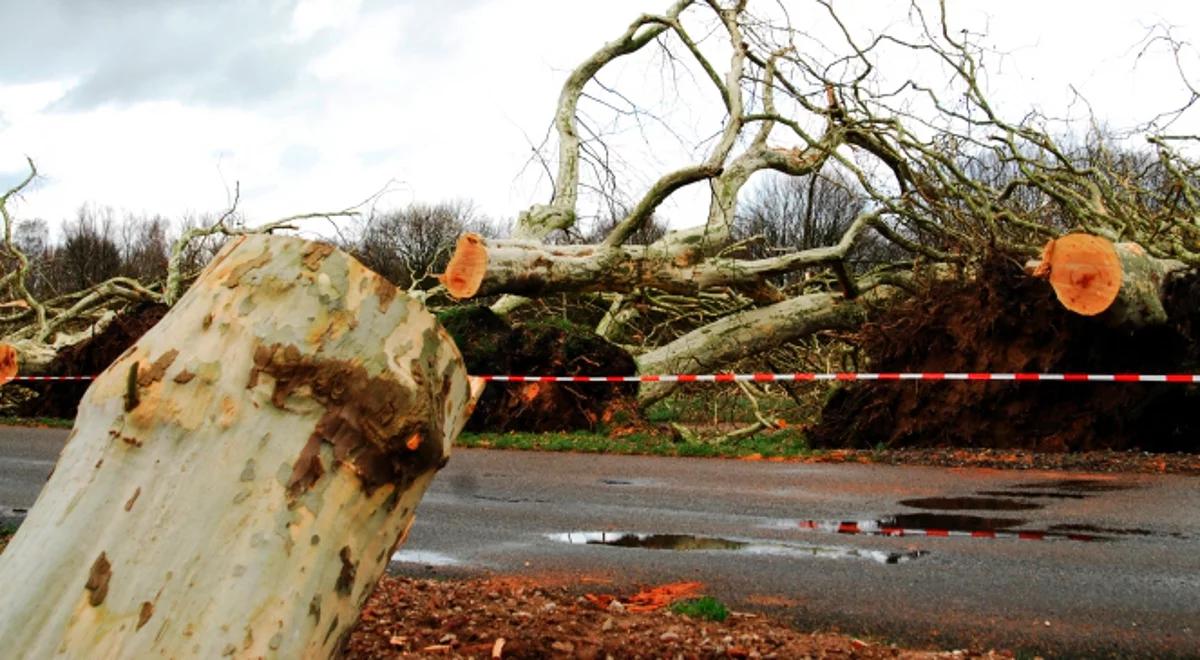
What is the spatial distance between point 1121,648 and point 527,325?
977cm

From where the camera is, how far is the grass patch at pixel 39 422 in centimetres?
1483

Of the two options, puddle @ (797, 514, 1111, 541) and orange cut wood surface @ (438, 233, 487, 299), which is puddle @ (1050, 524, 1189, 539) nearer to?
puddle @ (797, 514, 1111, 541)

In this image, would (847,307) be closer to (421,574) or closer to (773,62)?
(773,62)

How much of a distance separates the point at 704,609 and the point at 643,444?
7.13 meters

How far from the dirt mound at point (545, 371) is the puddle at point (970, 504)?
18.1 ft

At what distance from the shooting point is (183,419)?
7.55 ft

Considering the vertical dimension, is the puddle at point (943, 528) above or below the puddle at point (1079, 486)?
below

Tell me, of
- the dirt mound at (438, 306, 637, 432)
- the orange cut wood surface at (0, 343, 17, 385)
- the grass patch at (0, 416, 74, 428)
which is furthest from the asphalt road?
the orange cut wood surface at (0, 343, 17, 385)

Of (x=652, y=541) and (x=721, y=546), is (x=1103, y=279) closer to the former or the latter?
(x=721, y=546)

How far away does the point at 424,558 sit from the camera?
576cm

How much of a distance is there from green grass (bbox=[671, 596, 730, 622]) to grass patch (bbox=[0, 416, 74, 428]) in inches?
496

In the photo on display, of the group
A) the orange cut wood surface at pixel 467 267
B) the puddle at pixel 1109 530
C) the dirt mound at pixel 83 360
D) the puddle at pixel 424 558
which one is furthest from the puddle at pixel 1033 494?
the dirt mound at pixel 83 360

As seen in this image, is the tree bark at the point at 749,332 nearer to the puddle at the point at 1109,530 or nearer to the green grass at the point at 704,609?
the puddle at the point at 1109,530

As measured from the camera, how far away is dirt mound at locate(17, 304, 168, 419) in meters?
15.3
